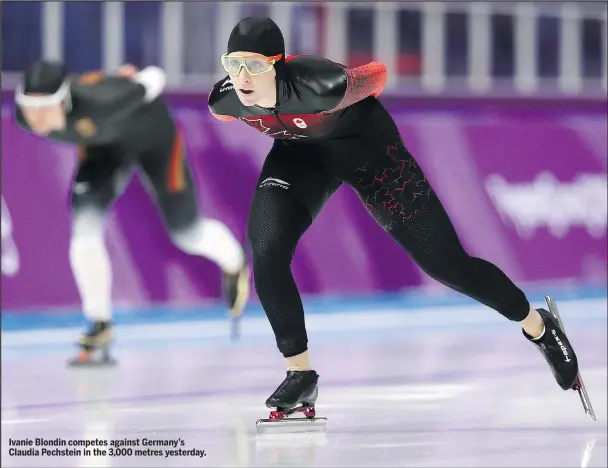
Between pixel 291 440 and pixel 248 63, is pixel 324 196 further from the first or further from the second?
pixel 291 440

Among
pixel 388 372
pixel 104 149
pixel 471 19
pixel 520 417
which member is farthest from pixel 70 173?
pixel 520 417

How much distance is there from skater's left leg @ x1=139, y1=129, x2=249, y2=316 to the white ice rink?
299mm

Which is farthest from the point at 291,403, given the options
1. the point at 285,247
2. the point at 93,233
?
the point at 93,233

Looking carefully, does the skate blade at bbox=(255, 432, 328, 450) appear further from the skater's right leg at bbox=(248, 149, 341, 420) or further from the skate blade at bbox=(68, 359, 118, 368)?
the skate blade at bbox=(68, 359, 118, 368)

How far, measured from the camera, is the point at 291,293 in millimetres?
4441

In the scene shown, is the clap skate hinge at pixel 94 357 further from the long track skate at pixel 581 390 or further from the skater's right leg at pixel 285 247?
the long track skate at pixel 581 390

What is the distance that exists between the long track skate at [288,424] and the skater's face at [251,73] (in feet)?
3.53

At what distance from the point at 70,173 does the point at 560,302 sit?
3364 millimetres

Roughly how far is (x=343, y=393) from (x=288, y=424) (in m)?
1.35

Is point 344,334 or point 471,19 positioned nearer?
point 344,334

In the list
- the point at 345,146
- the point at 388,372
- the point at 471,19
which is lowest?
the point at 388,372

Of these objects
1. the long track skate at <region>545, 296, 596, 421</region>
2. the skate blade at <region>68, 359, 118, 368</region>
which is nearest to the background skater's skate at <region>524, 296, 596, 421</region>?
the long track skate at <region>545, 296, 596, 421</region>

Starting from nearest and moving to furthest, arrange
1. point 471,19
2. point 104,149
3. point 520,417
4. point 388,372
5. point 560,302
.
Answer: point 520,417
point 388,372
point 104,149
point 560,302
point 471,19

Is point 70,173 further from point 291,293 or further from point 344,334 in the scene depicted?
point 291,293
